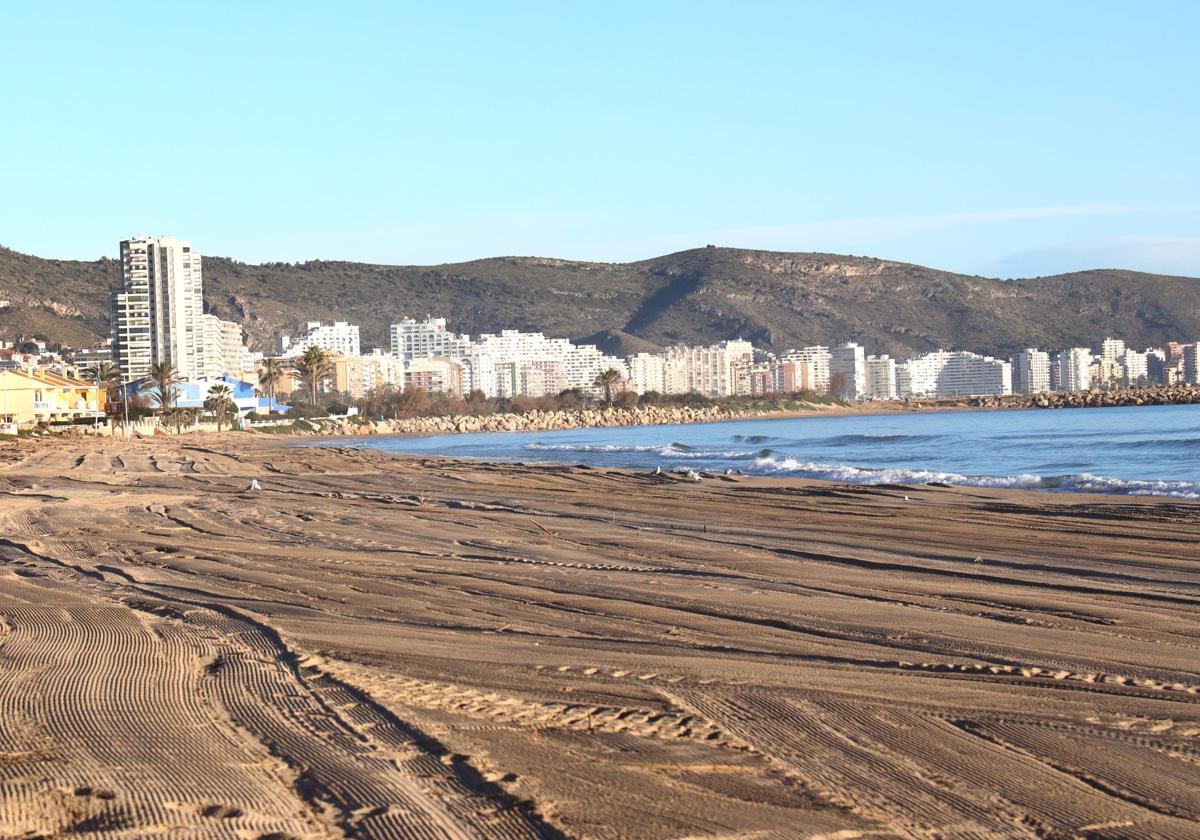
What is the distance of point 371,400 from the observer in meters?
111

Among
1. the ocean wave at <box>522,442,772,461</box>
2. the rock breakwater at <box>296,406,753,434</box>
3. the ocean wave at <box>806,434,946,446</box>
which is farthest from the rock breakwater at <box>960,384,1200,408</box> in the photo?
the ocean wave at <box>522,442,772,461</box>

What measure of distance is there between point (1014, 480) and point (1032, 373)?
163 metres

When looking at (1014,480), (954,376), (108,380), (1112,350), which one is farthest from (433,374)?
(1014,480)

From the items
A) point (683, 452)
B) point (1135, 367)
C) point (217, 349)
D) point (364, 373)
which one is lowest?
point (683, 452)

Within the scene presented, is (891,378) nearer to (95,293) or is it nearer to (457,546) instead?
(95,293)

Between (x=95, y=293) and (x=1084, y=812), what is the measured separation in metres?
165

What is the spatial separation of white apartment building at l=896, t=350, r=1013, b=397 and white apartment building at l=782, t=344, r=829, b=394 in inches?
436

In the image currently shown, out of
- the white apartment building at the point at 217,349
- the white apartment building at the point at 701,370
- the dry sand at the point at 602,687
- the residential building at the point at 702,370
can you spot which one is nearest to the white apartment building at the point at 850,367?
the white apartment building at the point at 701,370

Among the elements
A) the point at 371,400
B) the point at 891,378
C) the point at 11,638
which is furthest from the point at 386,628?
the point at 891,378

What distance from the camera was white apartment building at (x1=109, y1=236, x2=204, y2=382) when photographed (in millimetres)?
118000

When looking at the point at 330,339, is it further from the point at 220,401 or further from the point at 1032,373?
the point at 1032,373

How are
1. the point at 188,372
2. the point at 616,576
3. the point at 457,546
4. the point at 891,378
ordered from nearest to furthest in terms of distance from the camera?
the point at 616,576
the point at 457,546
the point at 188,372
the point at 891,378

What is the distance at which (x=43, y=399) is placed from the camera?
70.1 m

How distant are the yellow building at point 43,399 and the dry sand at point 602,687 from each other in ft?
189
